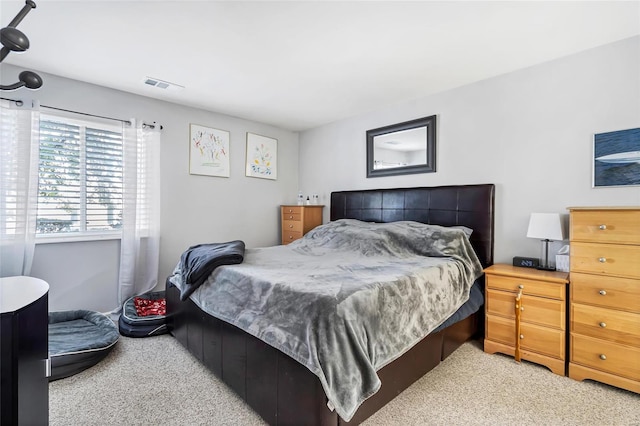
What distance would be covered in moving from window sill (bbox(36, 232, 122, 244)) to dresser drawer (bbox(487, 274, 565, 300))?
372 cm

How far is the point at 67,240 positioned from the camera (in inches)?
115

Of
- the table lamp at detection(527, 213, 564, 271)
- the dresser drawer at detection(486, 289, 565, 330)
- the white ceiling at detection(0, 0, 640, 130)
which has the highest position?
the white ceiling at detection(0, 0, 640, 130)

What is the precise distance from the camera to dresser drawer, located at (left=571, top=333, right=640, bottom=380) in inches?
72.8

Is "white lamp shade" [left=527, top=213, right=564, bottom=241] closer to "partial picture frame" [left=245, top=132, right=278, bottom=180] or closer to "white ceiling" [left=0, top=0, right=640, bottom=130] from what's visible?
"white ceiling" [left=0, top=0, right=640, bottom=130]

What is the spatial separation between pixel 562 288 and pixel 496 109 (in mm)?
1704

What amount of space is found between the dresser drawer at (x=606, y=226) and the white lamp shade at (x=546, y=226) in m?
0.23

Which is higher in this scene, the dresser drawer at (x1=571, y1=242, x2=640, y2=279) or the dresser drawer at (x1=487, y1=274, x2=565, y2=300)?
the dresser drawer at (x1=571, y1=242, x2=640, y2=279)

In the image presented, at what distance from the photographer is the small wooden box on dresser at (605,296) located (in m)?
1.86

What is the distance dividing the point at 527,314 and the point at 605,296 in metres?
0.48

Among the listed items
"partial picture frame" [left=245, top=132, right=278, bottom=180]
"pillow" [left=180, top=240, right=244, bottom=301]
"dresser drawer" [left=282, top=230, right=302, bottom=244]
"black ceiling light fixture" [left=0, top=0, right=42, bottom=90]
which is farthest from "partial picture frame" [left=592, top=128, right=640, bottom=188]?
"partial picture frame" [left=245, top=132, right=278, bottom=180]

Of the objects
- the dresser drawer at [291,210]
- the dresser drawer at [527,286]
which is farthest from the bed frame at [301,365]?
the dresser drawer at [291,210]

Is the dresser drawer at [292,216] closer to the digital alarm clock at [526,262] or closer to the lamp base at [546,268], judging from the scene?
the digital alarm clock at [526,262]

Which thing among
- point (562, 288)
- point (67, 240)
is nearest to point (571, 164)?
point (562, 288)

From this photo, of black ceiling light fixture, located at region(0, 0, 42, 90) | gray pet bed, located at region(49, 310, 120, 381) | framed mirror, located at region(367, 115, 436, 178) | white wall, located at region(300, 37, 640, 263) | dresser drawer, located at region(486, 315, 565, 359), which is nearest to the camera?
black ceiling light fixture, located at region(0, 0, 42, 90)
